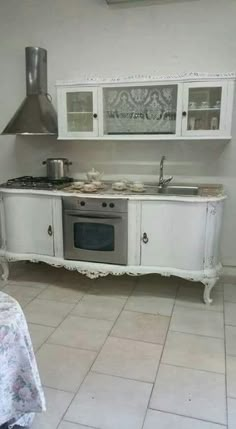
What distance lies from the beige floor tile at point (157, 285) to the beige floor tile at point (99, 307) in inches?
11.7

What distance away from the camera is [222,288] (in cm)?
316

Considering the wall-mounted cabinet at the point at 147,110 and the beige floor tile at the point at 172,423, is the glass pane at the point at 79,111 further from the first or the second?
the beige floor tile at the point at 172,423

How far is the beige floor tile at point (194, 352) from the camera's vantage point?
2.11m

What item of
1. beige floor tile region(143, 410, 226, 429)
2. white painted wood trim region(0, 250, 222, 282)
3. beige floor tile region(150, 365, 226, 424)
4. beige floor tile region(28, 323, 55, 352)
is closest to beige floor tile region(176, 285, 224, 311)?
white painted wood trim region(0, 250, 222, 282)

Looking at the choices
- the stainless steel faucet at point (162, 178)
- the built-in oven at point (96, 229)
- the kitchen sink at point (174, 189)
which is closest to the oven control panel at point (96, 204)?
the built-in oven at point (96, 229)

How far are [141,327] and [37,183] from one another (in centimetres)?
156

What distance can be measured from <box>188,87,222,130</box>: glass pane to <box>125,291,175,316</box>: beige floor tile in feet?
4.74

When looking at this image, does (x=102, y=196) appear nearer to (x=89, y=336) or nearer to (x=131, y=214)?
(x=131, y=214)

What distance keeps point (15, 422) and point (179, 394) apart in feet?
2.75

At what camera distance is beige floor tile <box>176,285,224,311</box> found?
9.27ft

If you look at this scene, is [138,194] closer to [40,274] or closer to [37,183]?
[37,183]

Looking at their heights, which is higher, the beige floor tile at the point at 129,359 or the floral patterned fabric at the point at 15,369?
the floral patterned fabric at the point at 15,369

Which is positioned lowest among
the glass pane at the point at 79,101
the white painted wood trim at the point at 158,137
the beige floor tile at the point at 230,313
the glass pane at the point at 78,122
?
the beige floor tile at the point at 230,313

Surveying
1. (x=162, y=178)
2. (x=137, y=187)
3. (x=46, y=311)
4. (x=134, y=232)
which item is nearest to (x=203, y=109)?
(x=162, y=178)
